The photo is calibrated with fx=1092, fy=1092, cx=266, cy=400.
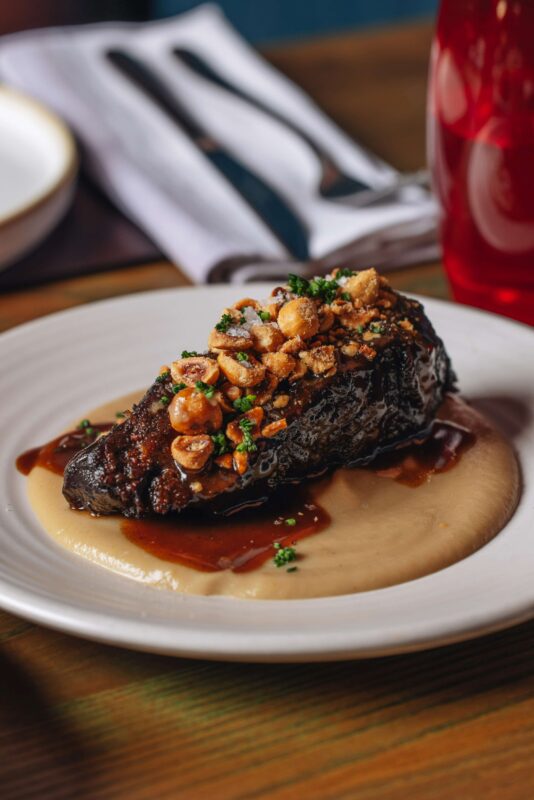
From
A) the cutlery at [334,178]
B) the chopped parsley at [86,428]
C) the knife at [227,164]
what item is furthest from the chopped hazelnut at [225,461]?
the cutlery at [334,178]

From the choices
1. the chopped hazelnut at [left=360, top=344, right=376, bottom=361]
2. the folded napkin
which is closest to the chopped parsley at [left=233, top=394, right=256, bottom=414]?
the chopped hazelnut at [left=360, top=344, right=376, bottom=361]

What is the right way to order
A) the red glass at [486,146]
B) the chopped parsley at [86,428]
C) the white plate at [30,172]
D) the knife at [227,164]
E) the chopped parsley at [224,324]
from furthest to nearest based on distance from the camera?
the knife at [227,164]
the white plate at [30,172]
the red glass at [486,146]
the chopped parsley at [86,428]
the chopped parsley at [224,324]

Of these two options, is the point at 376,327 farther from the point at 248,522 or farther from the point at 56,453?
the point at 56,453

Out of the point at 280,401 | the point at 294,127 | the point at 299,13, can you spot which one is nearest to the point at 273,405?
the point at 280,401

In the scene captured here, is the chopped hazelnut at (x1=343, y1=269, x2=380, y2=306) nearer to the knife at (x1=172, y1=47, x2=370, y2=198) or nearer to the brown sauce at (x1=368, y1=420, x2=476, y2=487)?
the brown sauce at (x1=368, y1=420, x2=476, y2=487)

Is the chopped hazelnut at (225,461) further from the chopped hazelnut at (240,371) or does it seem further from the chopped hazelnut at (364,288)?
the chopped hazelnut at (364,288)

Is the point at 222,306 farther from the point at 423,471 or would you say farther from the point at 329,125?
the point at 329,125

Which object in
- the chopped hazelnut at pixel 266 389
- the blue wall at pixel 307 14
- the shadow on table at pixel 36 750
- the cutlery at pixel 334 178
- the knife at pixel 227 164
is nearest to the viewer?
the shadow on table at pixel 36 750
